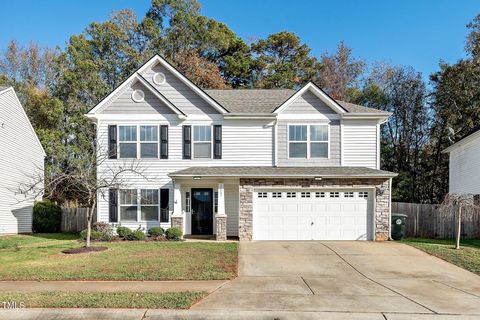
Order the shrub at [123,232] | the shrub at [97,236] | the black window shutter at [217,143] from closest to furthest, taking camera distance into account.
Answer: the shrub at [97,236] → the shrub at [123,232] → the black window shutter at [217,143]

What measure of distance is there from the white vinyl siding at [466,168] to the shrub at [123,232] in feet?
56.1

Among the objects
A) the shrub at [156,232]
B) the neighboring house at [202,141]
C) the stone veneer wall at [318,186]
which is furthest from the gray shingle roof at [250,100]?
the shrub at [156,232]

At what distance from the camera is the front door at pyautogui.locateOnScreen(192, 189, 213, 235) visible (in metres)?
19.1

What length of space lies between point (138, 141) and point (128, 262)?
26.2ft

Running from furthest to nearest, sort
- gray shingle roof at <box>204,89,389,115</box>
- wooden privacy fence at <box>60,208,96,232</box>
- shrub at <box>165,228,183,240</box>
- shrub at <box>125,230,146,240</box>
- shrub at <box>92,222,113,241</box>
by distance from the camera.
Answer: wooden privacy fence at <box>60,208,96,232</box> → gray shingle roof at <box>204,89,389,115</box> → shrub at <box>92,222,113,241</box> → shrub at <box>125,230,146,240</box> → shrub at <box>165,228,183,240</box>

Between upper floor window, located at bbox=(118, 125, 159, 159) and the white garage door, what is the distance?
522 centimetres

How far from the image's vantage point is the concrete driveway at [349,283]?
796 centimetres

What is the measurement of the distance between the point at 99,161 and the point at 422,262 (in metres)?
13.4

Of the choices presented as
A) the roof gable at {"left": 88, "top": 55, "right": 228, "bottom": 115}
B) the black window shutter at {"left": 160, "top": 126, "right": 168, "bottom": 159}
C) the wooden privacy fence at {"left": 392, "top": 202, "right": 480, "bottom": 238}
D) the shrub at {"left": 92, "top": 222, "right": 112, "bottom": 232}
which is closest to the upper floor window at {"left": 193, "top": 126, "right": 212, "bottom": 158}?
the roof gable at {"left": 88, "top": 55, "right": 228, "bottom": 115}

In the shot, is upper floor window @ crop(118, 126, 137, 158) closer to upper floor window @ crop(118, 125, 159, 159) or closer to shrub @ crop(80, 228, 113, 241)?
upper floor window @ crop(118, 125, 159, 159)

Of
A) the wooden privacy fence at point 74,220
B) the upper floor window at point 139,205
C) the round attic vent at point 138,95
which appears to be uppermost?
the round attic vent at point 138,95

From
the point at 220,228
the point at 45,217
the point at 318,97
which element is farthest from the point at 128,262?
the point at 45,217

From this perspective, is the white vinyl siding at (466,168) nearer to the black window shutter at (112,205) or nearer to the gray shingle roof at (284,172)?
the gray shingle roof at (284,172)

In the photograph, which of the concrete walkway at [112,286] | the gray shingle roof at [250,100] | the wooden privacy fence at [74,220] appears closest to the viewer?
the concrete walkway at [112,286]
